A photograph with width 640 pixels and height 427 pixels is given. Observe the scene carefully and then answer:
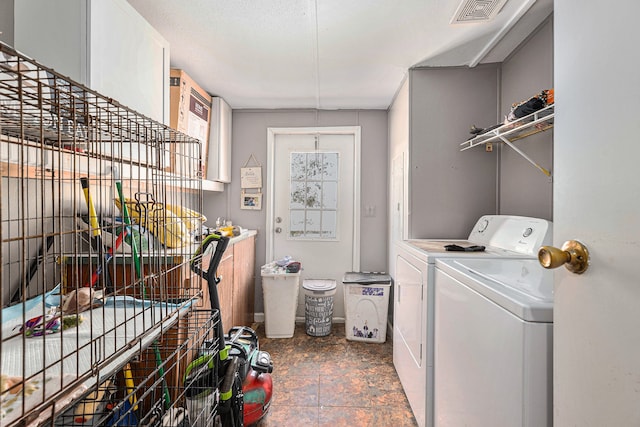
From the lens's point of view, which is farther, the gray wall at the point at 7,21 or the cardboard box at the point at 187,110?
the cardboard box at the point at 187,110

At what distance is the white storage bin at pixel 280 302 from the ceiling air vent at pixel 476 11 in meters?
2.20

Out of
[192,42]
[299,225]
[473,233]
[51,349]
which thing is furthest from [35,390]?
[299,225]

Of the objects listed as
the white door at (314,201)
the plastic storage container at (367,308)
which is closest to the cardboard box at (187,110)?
the white door at (314,201)

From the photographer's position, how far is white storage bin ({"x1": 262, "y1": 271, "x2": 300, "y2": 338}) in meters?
3.03

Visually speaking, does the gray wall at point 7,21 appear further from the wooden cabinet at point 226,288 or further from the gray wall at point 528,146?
the gray wall at point 528,146

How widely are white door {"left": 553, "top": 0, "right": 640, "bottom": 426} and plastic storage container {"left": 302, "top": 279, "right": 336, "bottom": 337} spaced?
239cm

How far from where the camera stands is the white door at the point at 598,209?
573mm

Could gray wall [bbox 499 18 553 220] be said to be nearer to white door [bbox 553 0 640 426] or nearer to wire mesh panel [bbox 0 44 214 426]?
white door [bbox 553 0 640 426]

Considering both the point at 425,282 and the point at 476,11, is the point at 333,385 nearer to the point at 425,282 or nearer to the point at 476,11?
the point at 425,282

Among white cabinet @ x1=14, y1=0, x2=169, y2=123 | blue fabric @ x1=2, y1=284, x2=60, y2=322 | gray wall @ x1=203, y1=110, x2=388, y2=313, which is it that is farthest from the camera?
gray wall @ x1=203, y1=110, x2=388, y2=313

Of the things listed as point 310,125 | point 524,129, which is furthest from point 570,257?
point 310,125

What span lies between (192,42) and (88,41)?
79cm

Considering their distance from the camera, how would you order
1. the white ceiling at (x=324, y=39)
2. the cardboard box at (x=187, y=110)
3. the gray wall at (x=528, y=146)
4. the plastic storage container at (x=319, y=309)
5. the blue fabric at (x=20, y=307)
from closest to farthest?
the blue fabric at (x=20, y=307)
the white ceiling at (x=324, y=39)
the gray wall at (x=528, y=146)
the cardboard box at (x=187, y=110)
the plastic storage container at (x=319, y=309)

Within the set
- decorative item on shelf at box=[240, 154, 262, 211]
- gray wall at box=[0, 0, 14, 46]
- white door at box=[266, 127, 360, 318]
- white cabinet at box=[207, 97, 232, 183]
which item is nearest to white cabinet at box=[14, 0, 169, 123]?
gray wall at box=[0, 0, 14, 46]
